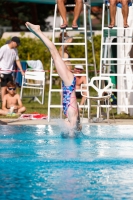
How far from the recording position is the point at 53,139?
421 inches

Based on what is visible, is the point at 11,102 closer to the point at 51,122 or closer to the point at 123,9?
the point at 51,122

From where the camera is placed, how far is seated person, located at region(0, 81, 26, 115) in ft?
53.1

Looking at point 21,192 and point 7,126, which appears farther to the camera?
point 7,126

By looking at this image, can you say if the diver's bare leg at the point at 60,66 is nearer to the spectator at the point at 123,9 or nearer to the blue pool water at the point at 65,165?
the blue pool water at the point at 65,165

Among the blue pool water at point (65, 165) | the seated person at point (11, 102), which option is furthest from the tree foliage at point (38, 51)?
the blue pool water at point (65, 165)

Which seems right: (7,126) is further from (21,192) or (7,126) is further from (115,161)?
(21,192)

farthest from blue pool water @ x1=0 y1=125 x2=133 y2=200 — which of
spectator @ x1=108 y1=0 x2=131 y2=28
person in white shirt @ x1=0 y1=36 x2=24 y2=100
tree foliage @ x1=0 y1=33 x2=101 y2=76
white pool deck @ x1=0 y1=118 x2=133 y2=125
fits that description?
tree foliage @ x1=0 y1=33 x2=101 y2=76

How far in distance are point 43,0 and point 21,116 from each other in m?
7.85

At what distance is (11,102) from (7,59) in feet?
4.66

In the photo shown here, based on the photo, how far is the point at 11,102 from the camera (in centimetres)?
1645

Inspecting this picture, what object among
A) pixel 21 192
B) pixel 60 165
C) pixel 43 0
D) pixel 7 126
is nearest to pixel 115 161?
pixel 60 165

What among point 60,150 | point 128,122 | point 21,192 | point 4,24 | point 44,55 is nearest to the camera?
point 21,192

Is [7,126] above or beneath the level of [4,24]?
beneath

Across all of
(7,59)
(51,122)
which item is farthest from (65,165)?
(7,59)
